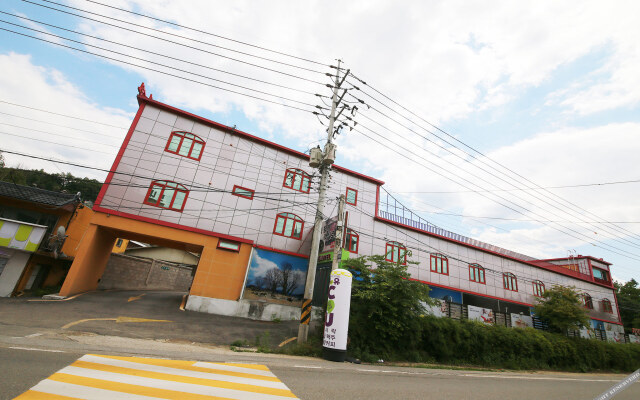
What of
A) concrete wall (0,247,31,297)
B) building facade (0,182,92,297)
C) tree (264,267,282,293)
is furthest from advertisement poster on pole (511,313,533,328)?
concrete wall (0,247,31,297)

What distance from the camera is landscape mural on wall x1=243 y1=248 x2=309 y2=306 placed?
1825cm

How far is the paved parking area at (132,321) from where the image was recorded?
10273mm

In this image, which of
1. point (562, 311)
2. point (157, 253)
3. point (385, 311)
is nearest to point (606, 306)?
point (562, 311)

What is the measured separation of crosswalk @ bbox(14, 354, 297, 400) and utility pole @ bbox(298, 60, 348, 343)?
503cm

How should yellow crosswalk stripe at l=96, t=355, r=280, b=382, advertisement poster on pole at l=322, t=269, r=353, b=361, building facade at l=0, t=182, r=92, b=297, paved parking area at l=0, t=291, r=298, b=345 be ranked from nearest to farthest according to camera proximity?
yellow crosswalk stripe at l=96, t=355, r=280, b=382 < advertisement poster on pole at l=322, t=269, r=353, b=361 < paved parking area at l=0, t=291, r=298, b=345 < building facade at l=0, t=182, r=92, b=297

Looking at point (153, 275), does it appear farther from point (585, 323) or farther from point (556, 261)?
point (556, 261)

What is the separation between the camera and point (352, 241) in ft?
74.2

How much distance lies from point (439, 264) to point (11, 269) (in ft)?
102

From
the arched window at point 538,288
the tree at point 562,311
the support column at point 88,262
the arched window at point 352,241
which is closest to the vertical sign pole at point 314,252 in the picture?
the arched window at point 352,241

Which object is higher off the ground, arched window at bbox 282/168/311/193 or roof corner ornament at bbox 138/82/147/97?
roof corner ornament at bbox 138/82/147/97

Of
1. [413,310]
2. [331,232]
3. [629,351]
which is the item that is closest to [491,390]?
[413,310]

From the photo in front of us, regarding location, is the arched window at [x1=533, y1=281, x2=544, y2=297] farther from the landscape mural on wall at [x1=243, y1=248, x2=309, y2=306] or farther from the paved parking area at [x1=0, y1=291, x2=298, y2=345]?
the paved parking area at [x1=0, y1=291, x2=298, y2=345]

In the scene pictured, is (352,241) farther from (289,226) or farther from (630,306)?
(630,306)

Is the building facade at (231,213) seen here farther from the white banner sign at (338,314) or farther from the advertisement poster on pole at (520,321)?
the white banner sign at (338,314)
